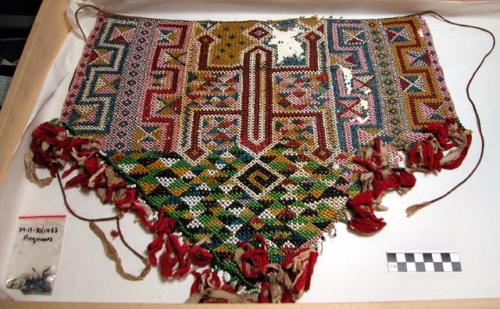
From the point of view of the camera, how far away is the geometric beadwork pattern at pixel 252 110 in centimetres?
135

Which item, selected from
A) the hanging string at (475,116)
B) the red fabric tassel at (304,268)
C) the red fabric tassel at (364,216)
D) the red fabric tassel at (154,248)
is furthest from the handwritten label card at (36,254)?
the hanging string at (475,116)

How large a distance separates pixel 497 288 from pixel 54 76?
1439 mm

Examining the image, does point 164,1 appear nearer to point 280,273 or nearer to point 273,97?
point 273,97

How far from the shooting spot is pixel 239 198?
1368mm

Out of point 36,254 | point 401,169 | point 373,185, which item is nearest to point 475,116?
point 401,169

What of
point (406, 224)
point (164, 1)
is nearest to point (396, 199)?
point (406, 224)

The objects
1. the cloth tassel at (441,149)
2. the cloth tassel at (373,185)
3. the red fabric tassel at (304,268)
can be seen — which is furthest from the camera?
the cloth tassel at (441,149)

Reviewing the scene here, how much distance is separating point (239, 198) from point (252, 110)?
0.32 m

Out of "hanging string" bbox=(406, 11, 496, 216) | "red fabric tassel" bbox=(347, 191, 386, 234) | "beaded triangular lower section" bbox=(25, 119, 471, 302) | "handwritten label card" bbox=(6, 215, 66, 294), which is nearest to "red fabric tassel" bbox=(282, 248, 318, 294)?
"beaded triangular lower section" bbox=(25, 119, 471, 302)

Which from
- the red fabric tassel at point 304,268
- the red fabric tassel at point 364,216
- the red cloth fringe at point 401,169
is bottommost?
the red fabric tassel at point 304,268

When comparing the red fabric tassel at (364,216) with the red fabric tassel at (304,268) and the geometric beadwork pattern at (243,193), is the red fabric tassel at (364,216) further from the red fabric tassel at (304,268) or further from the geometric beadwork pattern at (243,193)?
the red fabric tassel at (304,268)

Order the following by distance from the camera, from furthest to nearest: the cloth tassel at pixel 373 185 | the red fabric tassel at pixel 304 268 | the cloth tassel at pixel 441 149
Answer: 1. the cloth tassel at pixel 441 149
2. the cloth tassel at pixel 373 185
3. the red fabric tassel at pixel 304 268

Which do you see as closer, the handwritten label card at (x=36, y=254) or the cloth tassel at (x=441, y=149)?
the handwritten label card at (x=36, y=254)

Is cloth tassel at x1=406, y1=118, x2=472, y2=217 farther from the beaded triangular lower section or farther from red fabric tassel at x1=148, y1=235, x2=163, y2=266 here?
red fabric tassel at x1=148, y1=235, x2=163, y2=266
